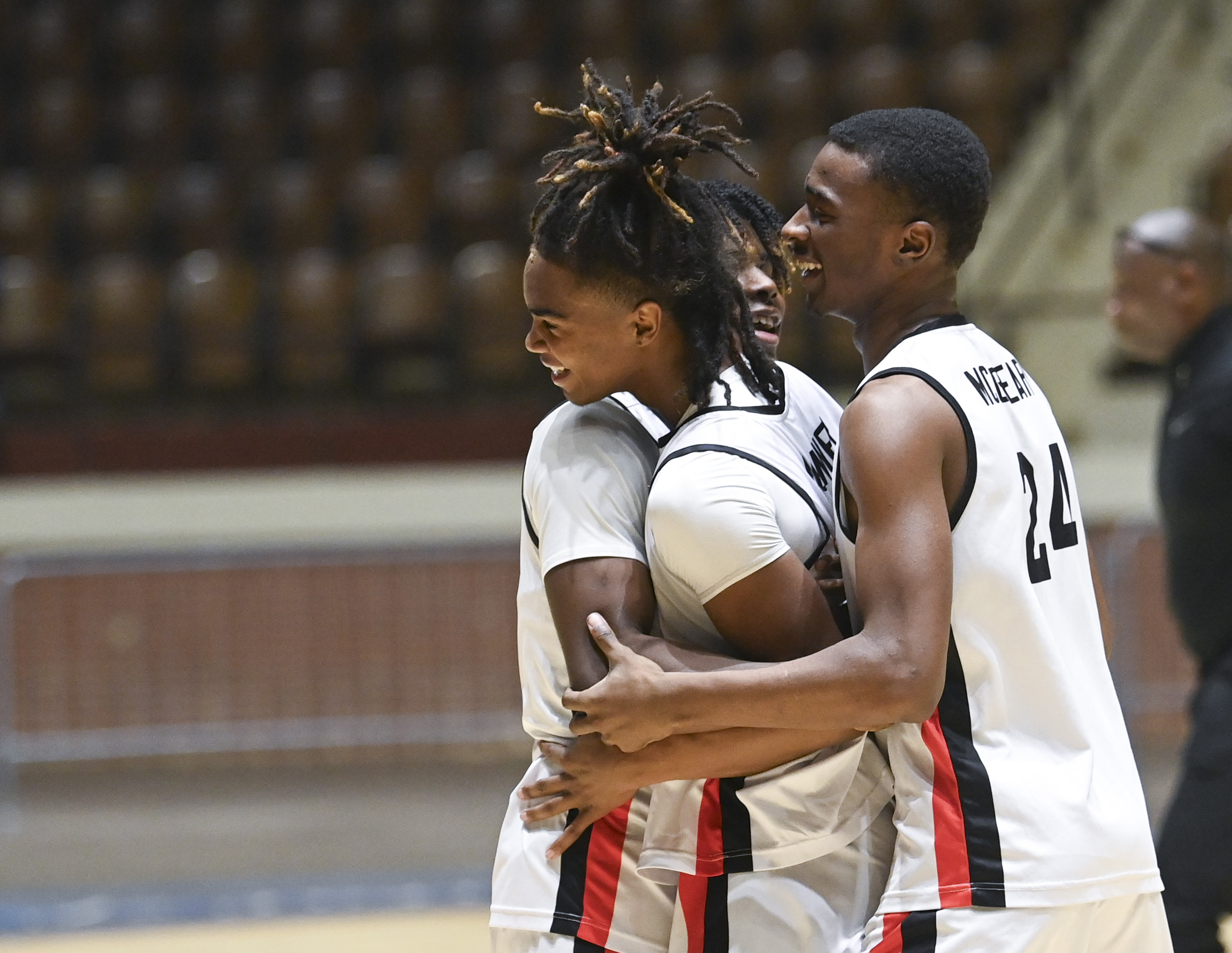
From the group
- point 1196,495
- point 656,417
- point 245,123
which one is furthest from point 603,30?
point 656,417

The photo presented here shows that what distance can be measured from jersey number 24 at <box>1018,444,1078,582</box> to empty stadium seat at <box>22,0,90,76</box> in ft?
28.8

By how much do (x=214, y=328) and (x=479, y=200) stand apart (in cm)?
163

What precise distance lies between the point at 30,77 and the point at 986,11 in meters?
5.90

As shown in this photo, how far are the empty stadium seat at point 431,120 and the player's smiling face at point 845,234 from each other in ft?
23.8

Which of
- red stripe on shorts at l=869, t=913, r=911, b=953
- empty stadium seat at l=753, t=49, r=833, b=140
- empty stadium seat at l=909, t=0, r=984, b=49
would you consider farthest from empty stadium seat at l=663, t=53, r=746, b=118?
red stripe on shorts at l=869, t=913, r=911, b=953

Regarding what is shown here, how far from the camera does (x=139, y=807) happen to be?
6.87 metres

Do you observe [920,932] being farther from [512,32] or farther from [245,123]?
[512,32]

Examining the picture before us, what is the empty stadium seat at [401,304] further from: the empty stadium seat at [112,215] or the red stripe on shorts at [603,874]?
the red stripe on shorts at [603,874]

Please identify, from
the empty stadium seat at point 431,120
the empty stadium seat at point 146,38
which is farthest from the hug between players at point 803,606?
the empty stadium seat at point 146,38

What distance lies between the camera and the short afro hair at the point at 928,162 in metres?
2.18

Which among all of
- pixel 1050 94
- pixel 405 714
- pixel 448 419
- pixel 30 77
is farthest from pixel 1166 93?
pixel 30 77

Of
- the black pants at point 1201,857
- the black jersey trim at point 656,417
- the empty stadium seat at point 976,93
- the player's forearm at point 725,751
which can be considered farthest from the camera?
the empty stadium seat at point 976,93

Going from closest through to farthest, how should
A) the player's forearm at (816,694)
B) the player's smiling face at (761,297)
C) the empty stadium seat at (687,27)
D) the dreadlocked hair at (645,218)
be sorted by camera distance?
the player's forearm at (816,694)
the dreadlocked hair at (645,218)
the player's smiling face at (761,297)
the empty stadium seat at (687,27)

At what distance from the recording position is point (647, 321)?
7.33 feet
